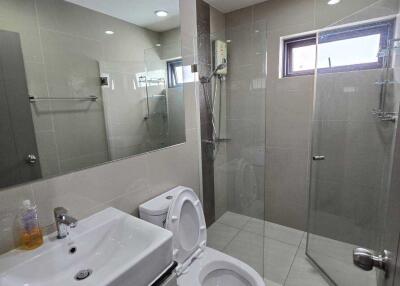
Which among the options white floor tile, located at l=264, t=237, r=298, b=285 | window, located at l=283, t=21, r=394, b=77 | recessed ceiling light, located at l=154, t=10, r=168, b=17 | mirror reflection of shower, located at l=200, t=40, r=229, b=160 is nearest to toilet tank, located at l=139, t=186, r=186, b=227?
mirror reflection of shower, located at l=200, t=40, r=229, b=160

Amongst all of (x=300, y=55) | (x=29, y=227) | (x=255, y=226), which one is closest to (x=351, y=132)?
(x=300, y=55)

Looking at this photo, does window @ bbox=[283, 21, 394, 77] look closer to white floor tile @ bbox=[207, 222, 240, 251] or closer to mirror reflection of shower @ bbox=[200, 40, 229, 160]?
mirror reflection of shower @ bbox=[200, 40, 229, 160]

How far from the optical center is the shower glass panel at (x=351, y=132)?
1.57m

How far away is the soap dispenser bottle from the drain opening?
21 cm

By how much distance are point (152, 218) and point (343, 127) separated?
1676 mm

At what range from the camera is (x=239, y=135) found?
2291 mm

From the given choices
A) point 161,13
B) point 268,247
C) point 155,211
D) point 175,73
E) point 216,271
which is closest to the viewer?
point 155,211

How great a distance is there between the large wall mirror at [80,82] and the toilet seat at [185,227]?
1.43 ft

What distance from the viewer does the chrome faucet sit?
930 mm

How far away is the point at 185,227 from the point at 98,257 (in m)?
0.60

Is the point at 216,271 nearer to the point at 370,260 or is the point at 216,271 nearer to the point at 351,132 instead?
the point at 370,260

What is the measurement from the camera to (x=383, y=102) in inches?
63.8

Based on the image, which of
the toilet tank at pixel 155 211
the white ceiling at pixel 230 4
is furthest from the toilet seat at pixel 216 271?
the white ceiling at pixel 230 4

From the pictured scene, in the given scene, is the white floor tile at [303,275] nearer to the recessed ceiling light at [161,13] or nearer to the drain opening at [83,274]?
the drain opening at [83,274]
